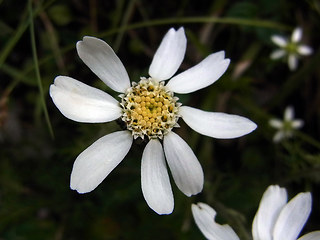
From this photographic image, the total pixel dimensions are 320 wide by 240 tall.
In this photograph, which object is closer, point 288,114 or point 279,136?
point 279,136

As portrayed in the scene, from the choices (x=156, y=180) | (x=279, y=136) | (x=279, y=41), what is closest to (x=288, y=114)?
(x=279, y=136)

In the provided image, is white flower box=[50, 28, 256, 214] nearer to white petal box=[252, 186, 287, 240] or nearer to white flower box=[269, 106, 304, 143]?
white petal box=[252, 186, 287, 240]

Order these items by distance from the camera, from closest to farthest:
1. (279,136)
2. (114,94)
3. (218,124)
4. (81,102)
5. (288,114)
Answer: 1. (81,102)
2. (218,124)
3. (114,94)
4. (279,136)
5. (288,114)

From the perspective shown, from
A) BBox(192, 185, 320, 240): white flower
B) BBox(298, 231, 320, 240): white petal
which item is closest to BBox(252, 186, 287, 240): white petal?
BBox(192, 185, 320, 240): white flower

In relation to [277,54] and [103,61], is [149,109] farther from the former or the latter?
[277,54]

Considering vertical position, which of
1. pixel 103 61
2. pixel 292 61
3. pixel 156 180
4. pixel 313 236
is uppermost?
pixel 292 61

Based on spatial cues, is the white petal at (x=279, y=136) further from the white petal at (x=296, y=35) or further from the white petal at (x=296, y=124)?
the white petal at (x=296, y=35)

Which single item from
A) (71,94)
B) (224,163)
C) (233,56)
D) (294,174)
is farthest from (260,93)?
(71,94)
